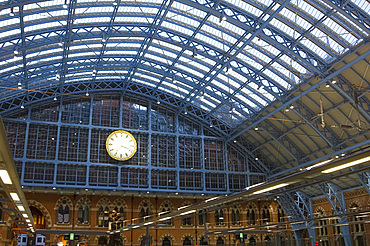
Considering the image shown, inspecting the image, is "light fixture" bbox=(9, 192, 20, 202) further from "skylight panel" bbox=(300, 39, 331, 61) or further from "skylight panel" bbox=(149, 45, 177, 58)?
"skylight panel" bbox=(149, 45, 177, 58)

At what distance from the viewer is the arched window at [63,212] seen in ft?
142

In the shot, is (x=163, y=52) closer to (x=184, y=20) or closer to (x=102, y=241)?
(x=184, y=20)

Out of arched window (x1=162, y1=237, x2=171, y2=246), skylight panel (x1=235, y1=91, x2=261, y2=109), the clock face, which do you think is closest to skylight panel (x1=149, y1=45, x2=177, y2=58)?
skylight panel (x1=235, y1=91, x2=261, y2=109)

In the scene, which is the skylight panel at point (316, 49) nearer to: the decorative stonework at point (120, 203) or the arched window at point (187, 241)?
the arched window at point (187, 241)

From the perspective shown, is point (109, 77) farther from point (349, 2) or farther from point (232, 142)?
point (349, 2)

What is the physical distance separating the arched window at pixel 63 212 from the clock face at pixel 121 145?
287 inches

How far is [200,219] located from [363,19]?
3022cm

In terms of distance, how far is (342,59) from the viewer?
1238 inches

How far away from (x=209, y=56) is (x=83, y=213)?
21911mm

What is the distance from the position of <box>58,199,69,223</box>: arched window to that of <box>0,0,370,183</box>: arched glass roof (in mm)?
11458

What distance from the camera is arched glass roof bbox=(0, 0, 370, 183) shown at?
3067 centimetres

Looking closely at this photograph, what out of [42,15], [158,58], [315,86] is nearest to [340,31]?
[315,86]

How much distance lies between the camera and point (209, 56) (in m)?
36.9

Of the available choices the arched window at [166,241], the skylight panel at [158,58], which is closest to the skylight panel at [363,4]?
the skylight panel at [158,58]
